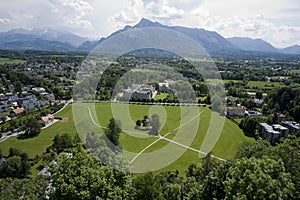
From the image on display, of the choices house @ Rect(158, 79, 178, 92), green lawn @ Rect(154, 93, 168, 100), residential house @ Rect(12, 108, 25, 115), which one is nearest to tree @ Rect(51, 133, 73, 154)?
residential house @ Rect(12, 108, 25, 115)

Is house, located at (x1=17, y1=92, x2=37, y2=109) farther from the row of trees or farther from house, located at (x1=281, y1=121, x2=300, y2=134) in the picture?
house, located at (x1=281, y1=121, x2=300, y2=134)

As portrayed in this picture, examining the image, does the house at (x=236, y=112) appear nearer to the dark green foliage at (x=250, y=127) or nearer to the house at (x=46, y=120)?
the dark green foliage at (x=250, y=127)

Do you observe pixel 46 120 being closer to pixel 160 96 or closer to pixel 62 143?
pixel 62 143

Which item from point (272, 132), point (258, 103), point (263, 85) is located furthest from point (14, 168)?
point (263, 85)

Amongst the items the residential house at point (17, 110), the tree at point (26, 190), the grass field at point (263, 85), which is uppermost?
the tree at point (26, 190)

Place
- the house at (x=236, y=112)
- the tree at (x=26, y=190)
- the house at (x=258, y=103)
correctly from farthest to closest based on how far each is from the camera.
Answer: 1. the house at (x=258, y=103)
2. the house at (x=236, y=112)
3. the tree at (x=26, y=190)

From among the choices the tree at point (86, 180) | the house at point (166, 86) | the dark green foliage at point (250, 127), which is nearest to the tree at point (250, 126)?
the dark green foliage at point (250, 127)
